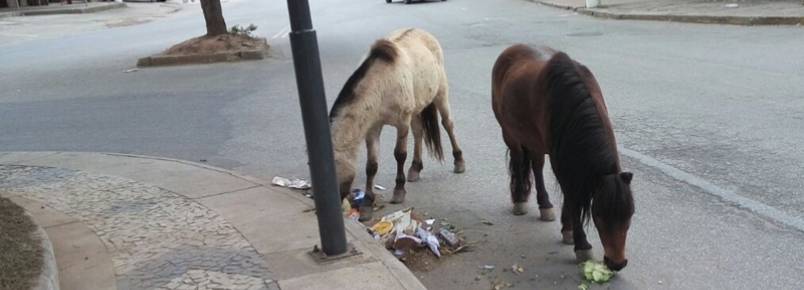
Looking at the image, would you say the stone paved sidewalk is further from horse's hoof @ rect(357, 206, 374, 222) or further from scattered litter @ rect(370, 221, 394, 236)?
horse's hoof @ rect(357, 206, 374, 222)

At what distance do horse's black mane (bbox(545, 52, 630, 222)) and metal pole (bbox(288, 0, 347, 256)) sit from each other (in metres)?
1.31

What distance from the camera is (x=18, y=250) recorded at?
4141mm

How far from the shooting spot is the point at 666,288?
4.09 m

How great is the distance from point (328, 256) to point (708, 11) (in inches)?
632

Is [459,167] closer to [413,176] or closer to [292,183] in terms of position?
[413,176]

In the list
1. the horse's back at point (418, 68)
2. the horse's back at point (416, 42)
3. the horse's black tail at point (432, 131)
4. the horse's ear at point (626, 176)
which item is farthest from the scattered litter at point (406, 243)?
the horse's back at point (416, 42)

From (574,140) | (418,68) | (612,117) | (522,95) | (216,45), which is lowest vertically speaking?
(612,117)

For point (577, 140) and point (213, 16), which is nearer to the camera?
point (577, 140)

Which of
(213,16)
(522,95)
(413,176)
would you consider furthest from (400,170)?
(213,16)

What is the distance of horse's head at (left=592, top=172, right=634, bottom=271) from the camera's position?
3.62 m

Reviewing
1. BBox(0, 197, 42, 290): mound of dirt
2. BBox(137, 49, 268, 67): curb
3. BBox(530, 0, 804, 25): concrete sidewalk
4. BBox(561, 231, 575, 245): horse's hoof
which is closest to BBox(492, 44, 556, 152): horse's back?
BBox(561, 231, 575, 245): horse's hoof

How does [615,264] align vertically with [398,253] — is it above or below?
above

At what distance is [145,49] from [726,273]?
1768 cm

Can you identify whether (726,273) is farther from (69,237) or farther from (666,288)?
(69,237)
